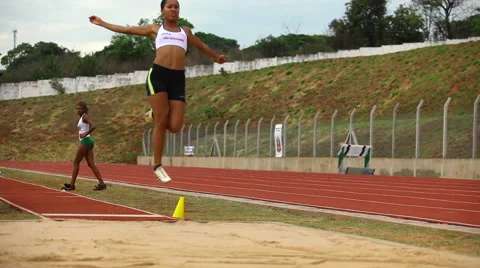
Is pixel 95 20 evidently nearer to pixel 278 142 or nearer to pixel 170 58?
pixel 170 58

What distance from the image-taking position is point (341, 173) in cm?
3688

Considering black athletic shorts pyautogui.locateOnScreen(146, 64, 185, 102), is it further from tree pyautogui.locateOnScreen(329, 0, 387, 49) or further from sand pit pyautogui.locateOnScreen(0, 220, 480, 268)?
tree pyautogui.locateOnScreen(329, 0, 387, 49)

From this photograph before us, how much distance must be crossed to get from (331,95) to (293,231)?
68.3m

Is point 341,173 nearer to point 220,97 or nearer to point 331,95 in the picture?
point 331,95

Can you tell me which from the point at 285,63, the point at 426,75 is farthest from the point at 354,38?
the point at 426,75

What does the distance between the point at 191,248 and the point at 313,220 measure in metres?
5.10

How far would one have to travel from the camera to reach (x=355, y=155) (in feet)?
119

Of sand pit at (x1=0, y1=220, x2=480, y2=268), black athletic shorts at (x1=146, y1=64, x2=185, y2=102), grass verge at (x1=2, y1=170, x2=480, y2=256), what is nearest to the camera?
sand pit at (x1=0, y1=220, x2=480, y2=268)

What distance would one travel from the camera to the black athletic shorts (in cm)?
1193

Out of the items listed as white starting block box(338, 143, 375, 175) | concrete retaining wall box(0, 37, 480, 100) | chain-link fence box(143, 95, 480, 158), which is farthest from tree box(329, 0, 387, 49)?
white starting block box(338, 143, 375, 175)

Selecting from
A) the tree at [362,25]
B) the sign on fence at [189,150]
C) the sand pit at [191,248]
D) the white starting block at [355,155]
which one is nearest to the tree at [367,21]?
the tree at [362,25]

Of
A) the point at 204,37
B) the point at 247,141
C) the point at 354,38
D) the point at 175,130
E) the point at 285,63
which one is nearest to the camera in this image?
the point at 175,130

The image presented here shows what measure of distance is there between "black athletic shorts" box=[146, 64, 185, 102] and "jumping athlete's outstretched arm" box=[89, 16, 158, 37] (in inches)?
20.4

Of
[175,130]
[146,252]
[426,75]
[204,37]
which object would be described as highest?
[204,37]
